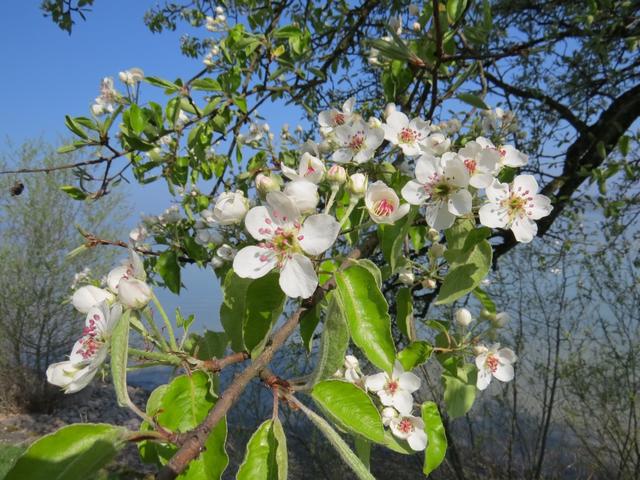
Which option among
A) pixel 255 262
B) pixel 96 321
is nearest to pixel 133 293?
pixel 96 321

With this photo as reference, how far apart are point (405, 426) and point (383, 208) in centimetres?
54

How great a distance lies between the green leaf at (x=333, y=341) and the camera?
0.72 meters

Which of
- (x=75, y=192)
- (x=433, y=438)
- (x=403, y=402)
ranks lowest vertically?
(x=433, y=438)

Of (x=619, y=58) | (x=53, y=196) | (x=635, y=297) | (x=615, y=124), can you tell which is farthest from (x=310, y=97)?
(x=53, y=196)

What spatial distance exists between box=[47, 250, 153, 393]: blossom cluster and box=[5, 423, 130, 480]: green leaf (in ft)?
0.41

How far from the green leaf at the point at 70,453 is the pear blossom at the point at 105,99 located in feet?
4.99

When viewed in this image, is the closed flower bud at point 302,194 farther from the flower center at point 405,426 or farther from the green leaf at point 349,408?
the flower center at point 405,426

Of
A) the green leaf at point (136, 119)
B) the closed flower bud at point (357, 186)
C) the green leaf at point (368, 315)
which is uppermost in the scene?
the green leaf at point (136, 119)

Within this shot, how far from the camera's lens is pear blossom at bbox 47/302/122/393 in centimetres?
72

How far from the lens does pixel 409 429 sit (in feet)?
3.54

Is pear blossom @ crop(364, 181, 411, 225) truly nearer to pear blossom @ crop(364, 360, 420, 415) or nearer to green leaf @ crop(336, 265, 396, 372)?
green leaf @ crop(336, 265, 396, 372)

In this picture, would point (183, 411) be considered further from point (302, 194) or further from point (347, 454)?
point (302, 194)

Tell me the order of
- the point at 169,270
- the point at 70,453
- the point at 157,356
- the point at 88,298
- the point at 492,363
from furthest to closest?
the point at 169,270, the point at 492,363, the point at 88,298, the point at 157,356, the point at 70,453

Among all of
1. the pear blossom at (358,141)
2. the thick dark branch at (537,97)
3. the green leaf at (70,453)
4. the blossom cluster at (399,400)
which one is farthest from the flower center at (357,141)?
the thick dark branch at (537,97)
